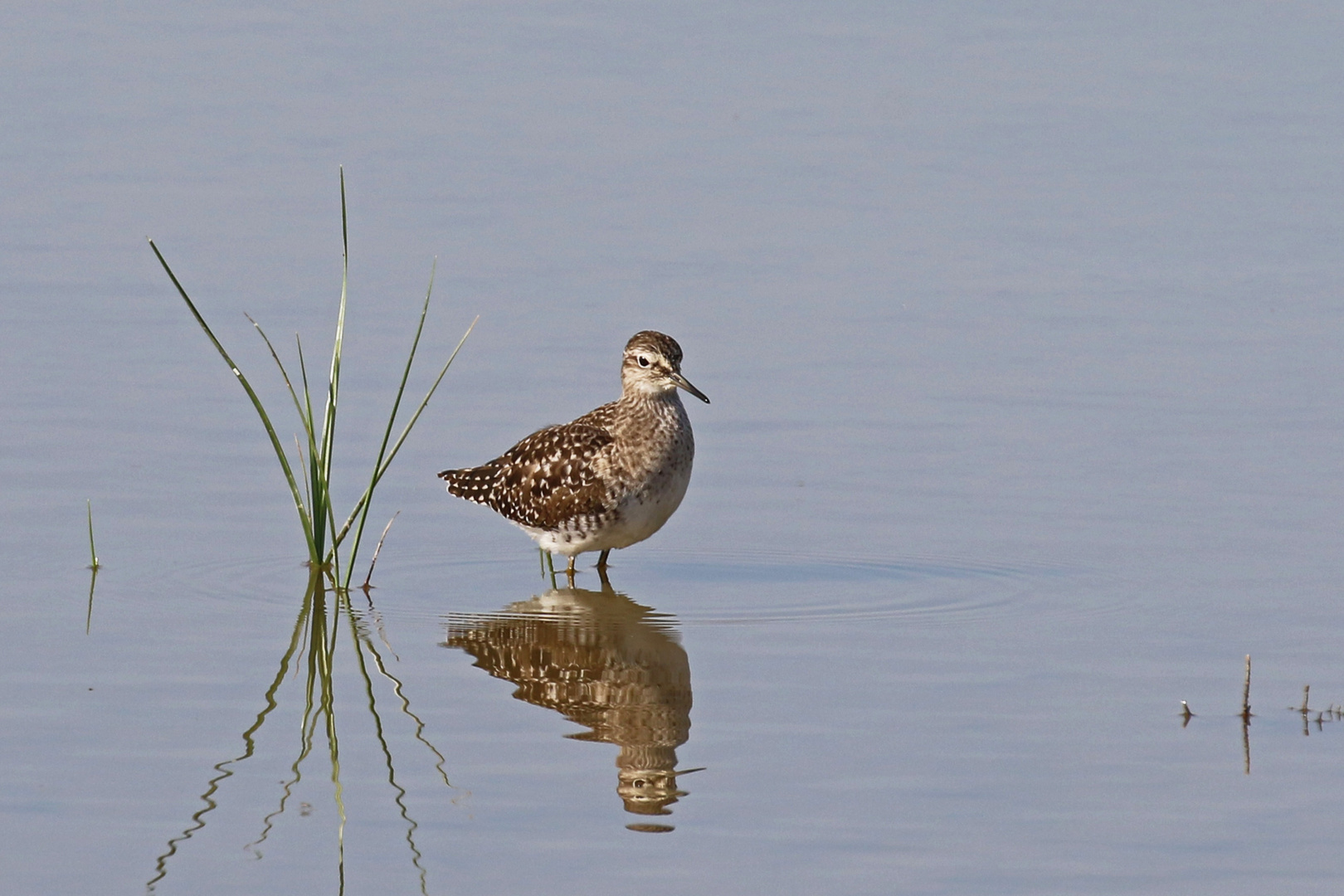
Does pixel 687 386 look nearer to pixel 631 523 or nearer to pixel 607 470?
pixel 607 470

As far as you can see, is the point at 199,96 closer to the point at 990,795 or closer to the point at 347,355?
the point at 347,355

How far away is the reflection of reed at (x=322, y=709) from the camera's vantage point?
706 cm

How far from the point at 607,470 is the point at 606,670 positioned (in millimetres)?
1950

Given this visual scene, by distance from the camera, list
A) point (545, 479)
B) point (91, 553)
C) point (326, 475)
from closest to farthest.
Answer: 1. point (326, 475)
2. point (91, 553)
3. point (545, 479)

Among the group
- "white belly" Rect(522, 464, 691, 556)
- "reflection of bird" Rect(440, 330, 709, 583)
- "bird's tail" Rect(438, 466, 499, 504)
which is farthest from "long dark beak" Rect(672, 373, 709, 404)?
"bird's tail" Rect(438, 466, 499, 504)

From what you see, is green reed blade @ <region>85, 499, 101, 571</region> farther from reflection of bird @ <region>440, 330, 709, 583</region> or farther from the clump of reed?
reflection of bird @ <region>440, 330, 709, 583</region>

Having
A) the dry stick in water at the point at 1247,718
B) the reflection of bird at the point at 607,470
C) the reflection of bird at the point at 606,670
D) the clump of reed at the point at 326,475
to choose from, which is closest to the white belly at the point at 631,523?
the reflection of bird at the point at 607,470

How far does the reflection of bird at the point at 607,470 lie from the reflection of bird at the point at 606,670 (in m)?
0.35

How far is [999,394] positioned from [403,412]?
11.0 feet

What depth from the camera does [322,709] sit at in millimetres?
8438

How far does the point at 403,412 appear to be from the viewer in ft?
41.6

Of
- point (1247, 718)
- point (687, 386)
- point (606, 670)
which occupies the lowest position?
point (1247, 718)

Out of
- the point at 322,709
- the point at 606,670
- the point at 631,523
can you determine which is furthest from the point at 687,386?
the point at 322,709

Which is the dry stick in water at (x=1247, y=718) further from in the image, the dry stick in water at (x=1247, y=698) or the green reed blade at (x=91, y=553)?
the green reed blade at (x=91, y=553)
